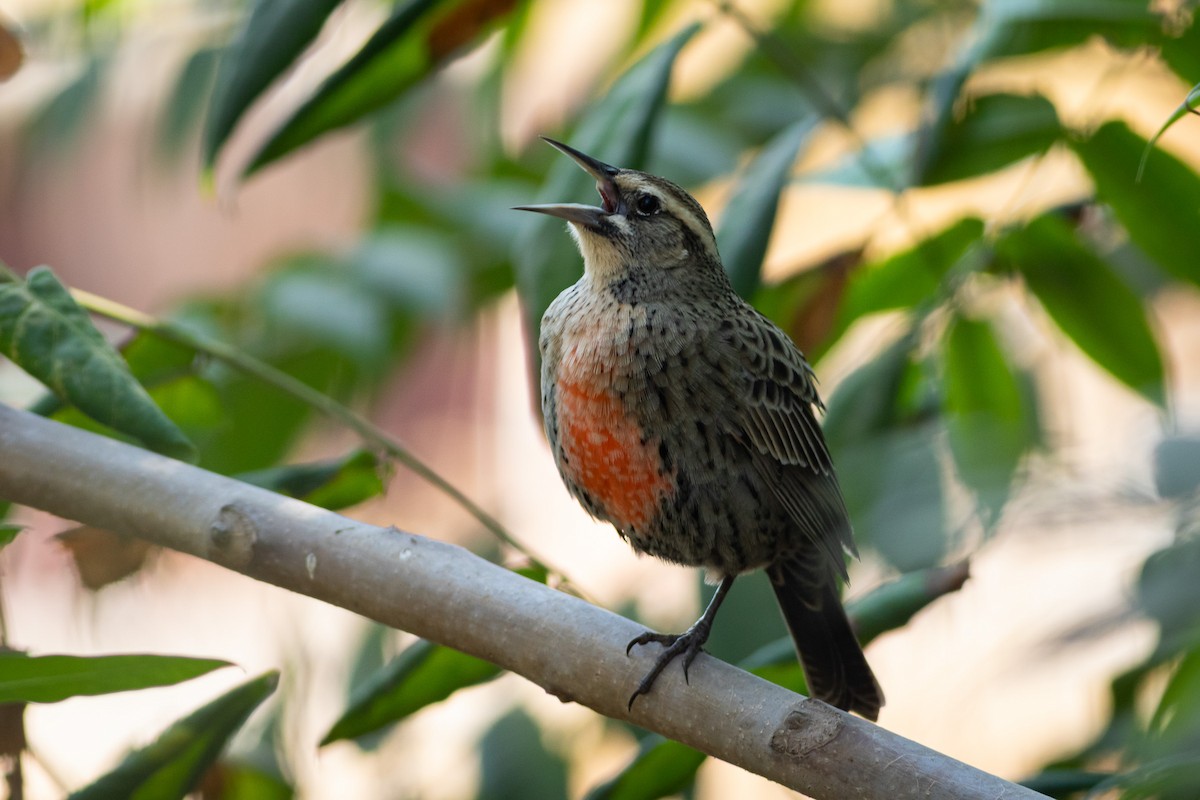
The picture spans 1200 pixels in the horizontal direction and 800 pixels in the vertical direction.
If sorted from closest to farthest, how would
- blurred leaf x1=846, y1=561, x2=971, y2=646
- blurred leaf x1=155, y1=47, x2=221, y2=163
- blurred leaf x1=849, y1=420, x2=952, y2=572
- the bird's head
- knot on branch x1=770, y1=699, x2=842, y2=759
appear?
blurred leaf x1=849, y1=420, x2=952, y2=572 < knot on branch x1=770, y1=699, x2=842, y2=759 < blurred leaf x1=846, y1=561, x2=971, y2=646 < the bird's head < blurred leaf x1=155, y1=47, x2=221, y2=163

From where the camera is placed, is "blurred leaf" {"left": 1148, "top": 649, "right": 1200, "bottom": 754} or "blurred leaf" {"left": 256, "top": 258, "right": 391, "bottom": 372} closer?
"blurred leaf" {"left": 1148, "top": 649, "right": 1200, "bottom": 754}

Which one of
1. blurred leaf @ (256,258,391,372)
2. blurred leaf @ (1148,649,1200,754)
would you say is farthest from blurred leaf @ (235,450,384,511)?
blurred leaf @ (1148,649,1200,754)

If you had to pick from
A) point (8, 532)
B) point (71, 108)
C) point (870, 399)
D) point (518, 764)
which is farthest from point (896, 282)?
point (71, 108)

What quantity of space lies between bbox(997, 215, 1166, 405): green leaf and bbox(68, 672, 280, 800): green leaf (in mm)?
1475

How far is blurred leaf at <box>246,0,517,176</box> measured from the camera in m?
2.05

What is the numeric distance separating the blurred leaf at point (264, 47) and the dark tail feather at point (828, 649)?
4.19ft

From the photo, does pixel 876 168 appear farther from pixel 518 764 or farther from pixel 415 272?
pixel 518 764

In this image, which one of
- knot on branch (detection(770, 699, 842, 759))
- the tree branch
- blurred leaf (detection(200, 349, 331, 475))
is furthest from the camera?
blurred leaf (detection(200, 349, 331, 475))

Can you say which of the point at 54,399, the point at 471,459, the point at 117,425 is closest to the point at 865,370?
the point at 117,425

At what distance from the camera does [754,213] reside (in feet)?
6.84

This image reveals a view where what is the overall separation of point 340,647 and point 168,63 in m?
1.78

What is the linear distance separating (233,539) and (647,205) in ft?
3.82

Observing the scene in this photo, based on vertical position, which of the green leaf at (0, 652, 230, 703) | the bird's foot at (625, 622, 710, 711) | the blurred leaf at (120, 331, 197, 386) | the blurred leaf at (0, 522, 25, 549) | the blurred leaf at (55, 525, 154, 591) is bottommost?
the bird's foot at (625, 622, 710, 711)

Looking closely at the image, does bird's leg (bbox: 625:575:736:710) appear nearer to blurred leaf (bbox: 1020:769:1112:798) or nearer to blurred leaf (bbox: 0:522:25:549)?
blurred leaf (bbox: 1020:769:1112:798)
